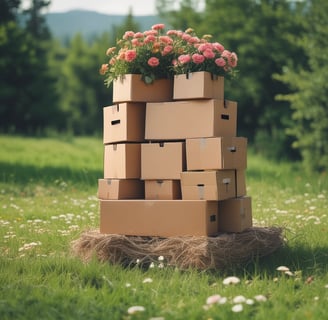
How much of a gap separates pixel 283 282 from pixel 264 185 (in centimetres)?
648

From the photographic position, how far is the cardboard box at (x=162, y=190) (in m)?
5.94

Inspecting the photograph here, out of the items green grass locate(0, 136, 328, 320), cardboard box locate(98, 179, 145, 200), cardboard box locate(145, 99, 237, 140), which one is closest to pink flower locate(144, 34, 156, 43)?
cardboard box locate(145, 99, 237, 140)

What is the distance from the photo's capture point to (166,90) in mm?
6301

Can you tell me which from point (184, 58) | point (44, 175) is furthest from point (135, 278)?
point (44, 175)

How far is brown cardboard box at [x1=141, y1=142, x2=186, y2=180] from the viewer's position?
234 inches

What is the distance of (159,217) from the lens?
584cm

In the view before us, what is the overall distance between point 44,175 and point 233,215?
24.0ft

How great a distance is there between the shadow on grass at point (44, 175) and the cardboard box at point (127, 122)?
4905mm

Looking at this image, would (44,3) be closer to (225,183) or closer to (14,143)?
(14,143)

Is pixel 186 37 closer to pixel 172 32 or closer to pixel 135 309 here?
pixel 172 32

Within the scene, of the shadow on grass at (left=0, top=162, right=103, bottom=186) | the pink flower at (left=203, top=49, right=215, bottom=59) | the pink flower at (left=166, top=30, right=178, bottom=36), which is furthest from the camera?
the shadow on grass at (left=0, top=162, right=103, bottom=186)

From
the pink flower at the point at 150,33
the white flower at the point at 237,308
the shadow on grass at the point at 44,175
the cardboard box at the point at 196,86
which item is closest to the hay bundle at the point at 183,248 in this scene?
the cardboard box at the point at 196,86

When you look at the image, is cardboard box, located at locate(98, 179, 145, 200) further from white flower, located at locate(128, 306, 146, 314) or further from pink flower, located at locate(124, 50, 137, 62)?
white flower, located at locate(128, 306, 146, 314)

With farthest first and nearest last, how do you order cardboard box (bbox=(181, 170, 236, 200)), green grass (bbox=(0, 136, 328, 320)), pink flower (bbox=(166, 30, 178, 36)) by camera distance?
1. pink flower (bbox=(166, 30, 178, 36))
2. cardboard box (bbox=(181, 170, 236, 200))
3. green grass (bbox=(0, 136, 328, 320))
